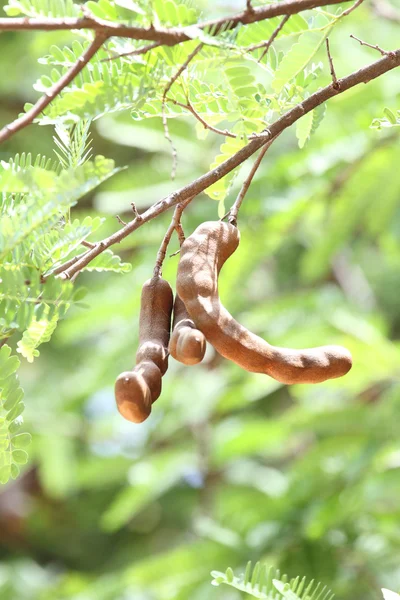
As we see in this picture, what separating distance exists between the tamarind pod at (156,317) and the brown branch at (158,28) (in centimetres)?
18

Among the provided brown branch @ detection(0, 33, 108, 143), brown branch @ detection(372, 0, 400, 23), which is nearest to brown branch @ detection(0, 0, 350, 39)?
brown branch @ detection(0, 33, 108, 143)

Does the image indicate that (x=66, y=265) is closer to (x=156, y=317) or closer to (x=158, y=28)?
(x=156, y=317)

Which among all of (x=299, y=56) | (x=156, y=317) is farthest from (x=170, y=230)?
(x=299, y=56)

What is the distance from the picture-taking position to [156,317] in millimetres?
631

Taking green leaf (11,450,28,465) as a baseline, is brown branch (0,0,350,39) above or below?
above

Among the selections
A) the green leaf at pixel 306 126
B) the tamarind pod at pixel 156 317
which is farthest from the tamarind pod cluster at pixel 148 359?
the green leaf at pixel 306 126

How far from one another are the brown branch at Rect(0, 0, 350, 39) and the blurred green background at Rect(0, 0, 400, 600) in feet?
1.74

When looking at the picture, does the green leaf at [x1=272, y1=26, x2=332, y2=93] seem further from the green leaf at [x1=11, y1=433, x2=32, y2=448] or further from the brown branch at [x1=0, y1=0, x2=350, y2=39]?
the green leaf at [x1=11, y1=433, x2=32, y2=448]

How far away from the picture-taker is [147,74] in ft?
2.04

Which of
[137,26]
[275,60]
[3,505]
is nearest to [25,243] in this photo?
[137,26]

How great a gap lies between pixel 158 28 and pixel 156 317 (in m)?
0.21

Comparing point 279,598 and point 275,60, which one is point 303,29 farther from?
point 279,598

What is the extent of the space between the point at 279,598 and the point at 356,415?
102 cm

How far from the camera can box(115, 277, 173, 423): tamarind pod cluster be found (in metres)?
0.53
